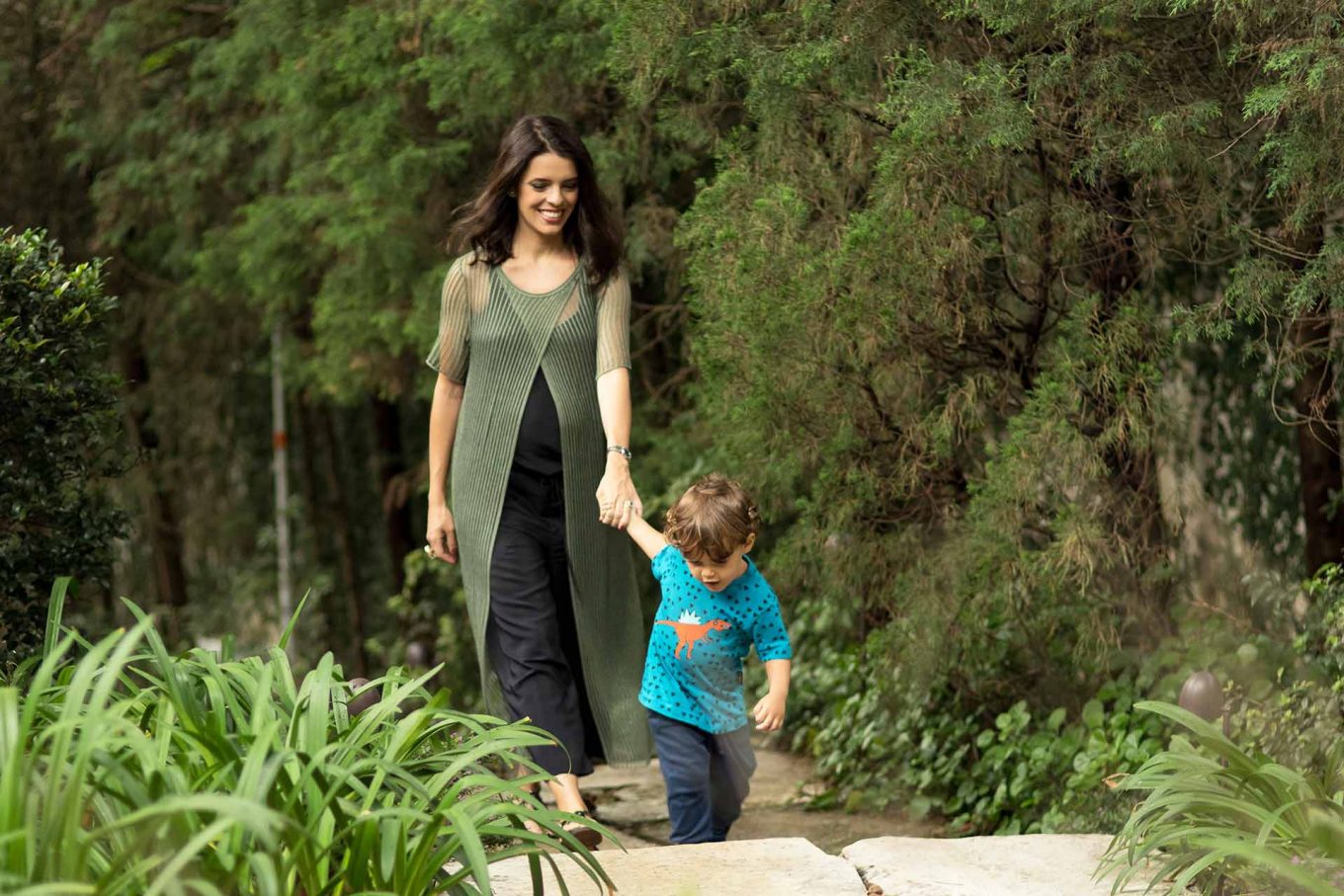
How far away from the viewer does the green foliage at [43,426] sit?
4078mm

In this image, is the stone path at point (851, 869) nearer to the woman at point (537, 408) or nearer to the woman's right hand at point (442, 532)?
the woman at point (537, 408)

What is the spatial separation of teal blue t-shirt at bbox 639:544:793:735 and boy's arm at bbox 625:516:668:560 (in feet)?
0.14

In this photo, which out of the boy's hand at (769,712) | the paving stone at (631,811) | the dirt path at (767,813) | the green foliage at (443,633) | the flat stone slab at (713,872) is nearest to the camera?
the flat stone slab at (713,872)

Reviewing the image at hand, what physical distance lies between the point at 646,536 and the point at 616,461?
202mm

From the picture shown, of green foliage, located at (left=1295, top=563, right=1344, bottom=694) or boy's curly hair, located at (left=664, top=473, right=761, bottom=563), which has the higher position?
boy's curly hair, located at (left=664, top=473, right=761, bottom=563)

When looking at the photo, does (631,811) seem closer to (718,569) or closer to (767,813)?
(767,813)

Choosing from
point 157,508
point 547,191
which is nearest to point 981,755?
point 547,191

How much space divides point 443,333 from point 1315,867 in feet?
8.18

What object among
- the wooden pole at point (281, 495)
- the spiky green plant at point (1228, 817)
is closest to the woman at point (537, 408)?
the spiky green plant at point (1228, 817)

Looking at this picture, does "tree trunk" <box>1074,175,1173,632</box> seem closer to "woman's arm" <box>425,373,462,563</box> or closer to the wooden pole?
"woman's arm" <box>425,373,462,563</box>

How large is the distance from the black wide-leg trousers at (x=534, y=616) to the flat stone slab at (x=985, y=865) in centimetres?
91

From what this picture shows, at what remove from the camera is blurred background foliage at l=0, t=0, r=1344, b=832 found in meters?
3.89

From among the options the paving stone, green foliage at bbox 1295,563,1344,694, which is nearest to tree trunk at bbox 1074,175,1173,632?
green foliage at bbox 1295,563,1344,694

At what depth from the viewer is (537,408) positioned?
13.7 feet
